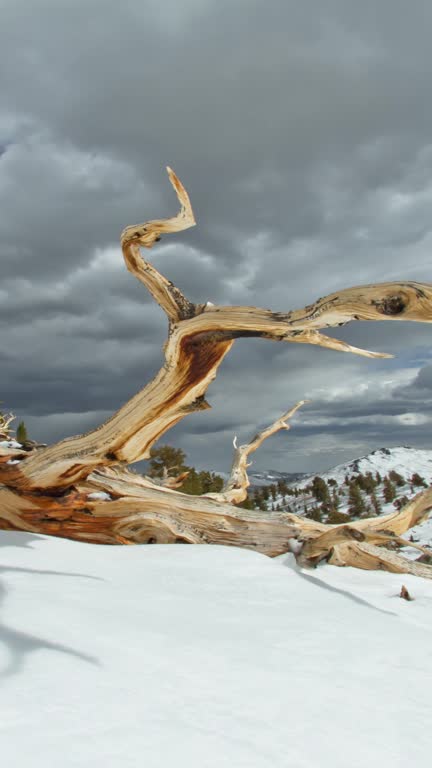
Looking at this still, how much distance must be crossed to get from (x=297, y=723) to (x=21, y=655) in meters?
1.22

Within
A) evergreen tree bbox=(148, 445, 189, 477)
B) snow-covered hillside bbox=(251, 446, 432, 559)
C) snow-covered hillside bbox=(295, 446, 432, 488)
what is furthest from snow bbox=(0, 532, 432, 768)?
snow-covered hillside bbox=(295, 446, 432, 488)

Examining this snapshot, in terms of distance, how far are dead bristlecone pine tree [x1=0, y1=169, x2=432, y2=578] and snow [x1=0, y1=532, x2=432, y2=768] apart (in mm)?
1600

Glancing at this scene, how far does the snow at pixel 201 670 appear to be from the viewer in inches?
69.7

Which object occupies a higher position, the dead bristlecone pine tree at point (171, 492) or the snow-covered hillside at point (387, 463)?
the snow-covered hillside at point (387, 463)

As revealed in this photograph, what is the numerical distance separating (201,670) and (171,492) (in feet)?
14.4

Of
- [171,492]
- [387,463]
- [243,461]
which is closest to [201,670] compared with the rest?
[171,492]

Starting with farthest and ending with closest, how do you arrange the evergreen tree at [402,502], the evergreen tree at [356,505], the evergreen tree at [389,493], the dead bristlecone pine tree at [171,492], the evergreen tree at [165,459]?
the evergreen tree at [389,493] → the evergreen tree at [356,505] → the evergreen tree at [165,459] → the evergreen tree at [402,502] → the dead bristlecone pine tree at [171,492]

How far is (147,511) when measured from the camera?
6.42 meters

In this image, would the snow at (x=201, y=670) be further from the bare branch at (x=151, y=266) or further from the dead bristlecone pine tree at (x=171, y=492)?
the bare branch at (x=151, y=266)

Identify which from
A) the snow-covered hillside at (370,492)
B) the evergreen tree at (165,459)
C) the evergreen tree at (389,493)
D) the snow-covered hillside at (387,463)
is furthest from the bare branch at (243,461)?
the snow-covered hillside at (387,463)

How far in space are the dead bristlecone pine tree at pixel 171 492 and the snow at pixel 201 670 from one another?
1.60m

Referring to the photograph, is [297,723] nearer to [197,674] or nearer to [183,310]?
[197,674]

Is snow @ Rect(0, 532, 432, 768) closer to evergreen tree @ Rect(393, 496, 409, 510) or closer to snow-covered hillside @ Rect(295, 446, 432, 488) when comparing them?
evergreen tree @ Rect(393, 496, 409, 510)

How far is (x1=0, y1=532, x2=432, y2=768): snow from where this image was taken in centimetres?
177
